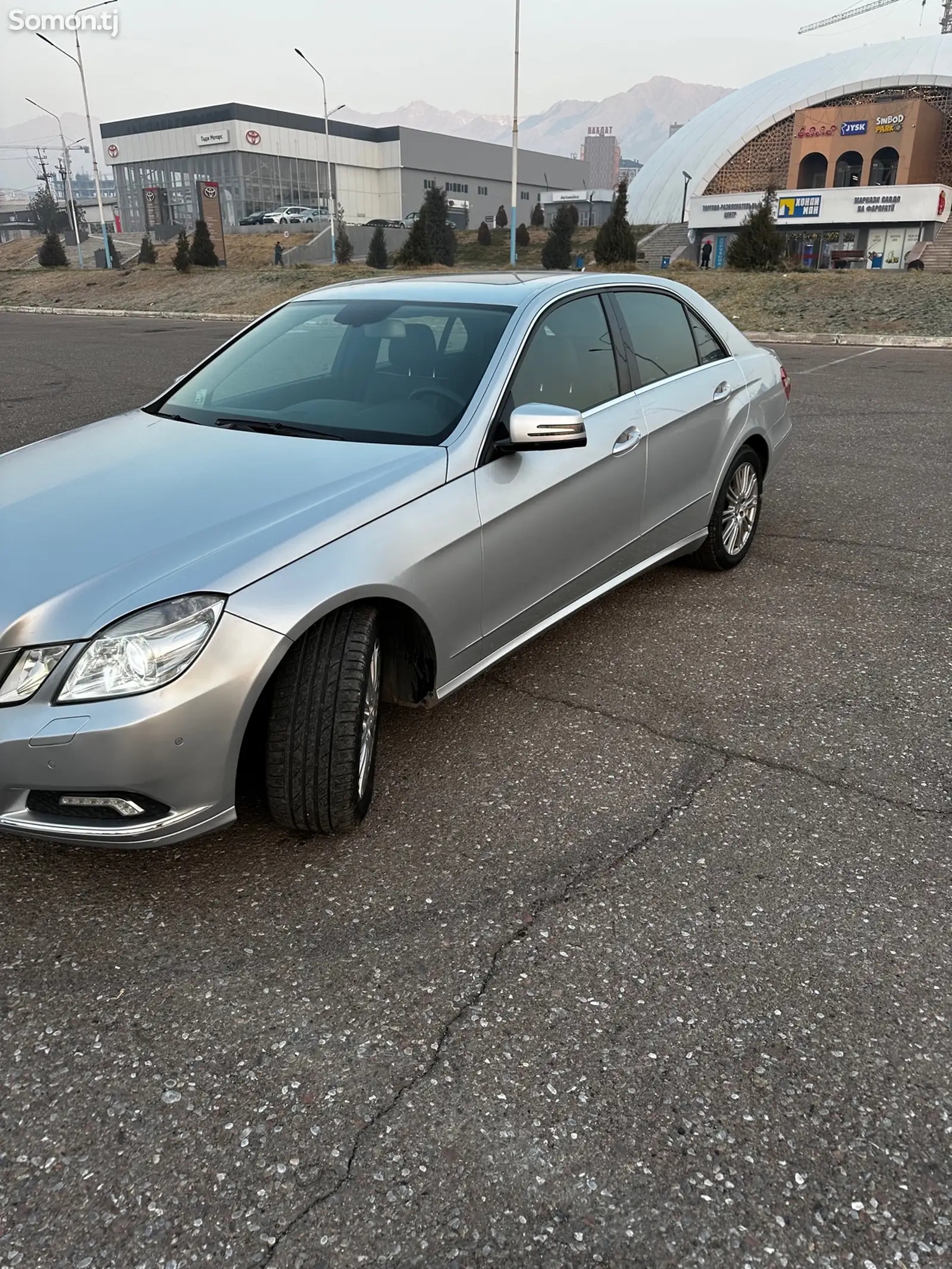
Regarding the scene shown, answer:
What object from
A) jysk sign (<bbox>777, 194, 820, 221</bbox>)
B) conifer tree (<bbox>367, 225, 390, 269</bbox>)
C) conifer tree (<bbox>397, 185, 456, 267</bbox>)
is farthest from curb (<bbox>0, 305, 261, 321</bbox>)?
jysk sign (<bbox>777, 194, 820, 221</bbox>)

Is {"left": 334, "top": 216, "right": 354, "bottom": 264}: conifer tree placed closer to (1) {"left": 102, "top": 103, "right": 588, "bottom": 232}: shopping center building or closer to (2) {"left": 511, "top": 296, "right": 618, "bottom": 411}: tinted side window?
(1) {"left": 102, "top": 103, "right": 588, "bottom": 232}: shopping center building

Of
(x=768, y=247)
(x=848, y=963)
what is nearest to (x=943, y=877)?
(x=848, y=963)

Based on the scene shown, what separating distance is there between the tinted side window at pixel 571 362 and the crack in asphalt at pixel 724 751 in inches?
44.2

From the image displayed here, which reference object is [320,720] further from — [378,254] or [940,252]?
[940,252]

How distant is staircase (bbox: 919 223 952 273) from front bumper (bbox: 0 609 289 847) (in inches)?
2166

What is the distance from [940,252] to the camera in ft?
173

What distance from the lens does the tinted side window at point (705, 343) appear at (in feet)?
15.7

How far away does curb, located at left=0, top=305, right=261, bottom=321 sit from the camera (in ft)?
96.6

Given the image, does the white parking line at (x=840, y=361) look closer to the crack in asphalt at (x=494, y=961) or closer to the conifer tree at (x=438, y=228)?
the crack in asphalt at (x=494, y=961)

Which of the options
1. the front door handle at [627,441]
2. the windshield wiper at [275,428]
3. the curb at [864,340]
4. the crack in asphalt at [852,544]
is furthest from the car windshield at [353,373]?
the curb at [864,340]

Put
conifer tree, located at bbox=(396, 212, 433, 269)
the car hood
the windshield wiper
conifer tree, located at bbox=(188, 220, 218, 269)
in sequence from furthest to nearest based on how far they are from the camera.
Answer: conifer tree, located at bbox=(188, 220, 218, 269) → conifer tree, located at bbox=(396, 212, 433, 269) → the windshield wiper → the car hood

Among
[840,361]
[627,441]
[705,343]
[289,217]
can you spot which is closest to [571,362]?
[627,441]

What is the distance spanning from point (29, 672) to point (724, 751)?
7.46ft

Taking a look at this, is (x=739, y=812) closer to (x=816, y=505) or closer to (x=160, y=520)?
(x=160, y=520)
